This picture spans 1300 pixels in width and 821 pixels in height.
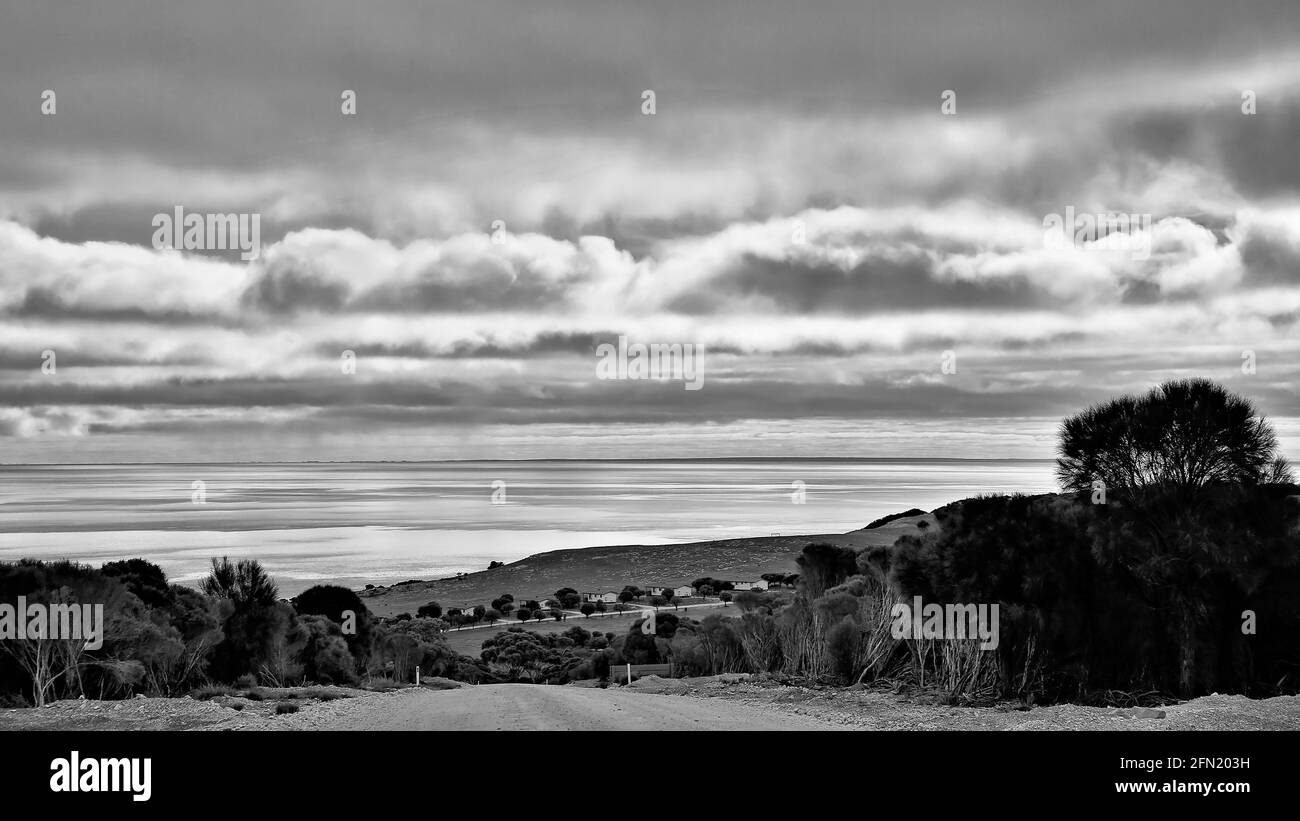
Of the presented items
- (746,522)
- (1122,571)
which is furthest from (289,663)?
(746,522)

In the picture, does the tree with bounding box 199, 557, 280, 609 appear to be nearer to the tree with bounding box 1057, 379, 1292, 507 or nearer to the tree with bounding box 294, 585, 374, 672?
the tree with bounding box 294, 585, 374, 672

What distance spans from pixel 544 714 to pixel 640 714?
4.19 feet

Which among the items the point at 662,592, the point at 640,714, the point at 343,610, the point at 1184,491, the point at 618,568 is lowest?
the point at 662,592

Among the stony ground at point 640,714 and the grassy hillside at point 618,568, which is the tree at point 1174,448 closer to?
the stony ground at point 640,714

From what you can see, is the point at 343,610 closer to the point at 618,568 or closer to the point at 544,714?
the point at 544,714

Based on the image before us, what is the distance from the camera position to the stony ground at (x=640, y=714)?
1165 centimetres

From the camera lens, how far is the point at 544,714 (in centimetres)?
1260

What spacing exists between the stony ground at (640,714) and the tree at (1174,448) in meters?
5.25

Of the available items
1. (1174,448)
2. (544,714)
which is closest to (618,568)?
(1174,448)

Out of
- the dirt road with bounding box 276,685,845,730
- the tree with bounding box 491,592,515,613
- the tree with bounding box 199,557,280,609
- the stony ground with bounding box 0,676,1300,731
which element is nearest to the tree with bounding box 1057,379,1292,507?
the stony ground with bounding box 0,676,1300,731

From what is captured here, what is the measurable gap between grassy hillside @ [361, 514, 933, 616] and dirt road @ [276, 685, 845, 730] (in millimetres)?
28146

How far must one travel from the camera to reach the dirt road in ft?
38.9

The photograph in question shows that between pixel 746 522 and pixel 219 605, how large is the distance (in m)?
64.0
